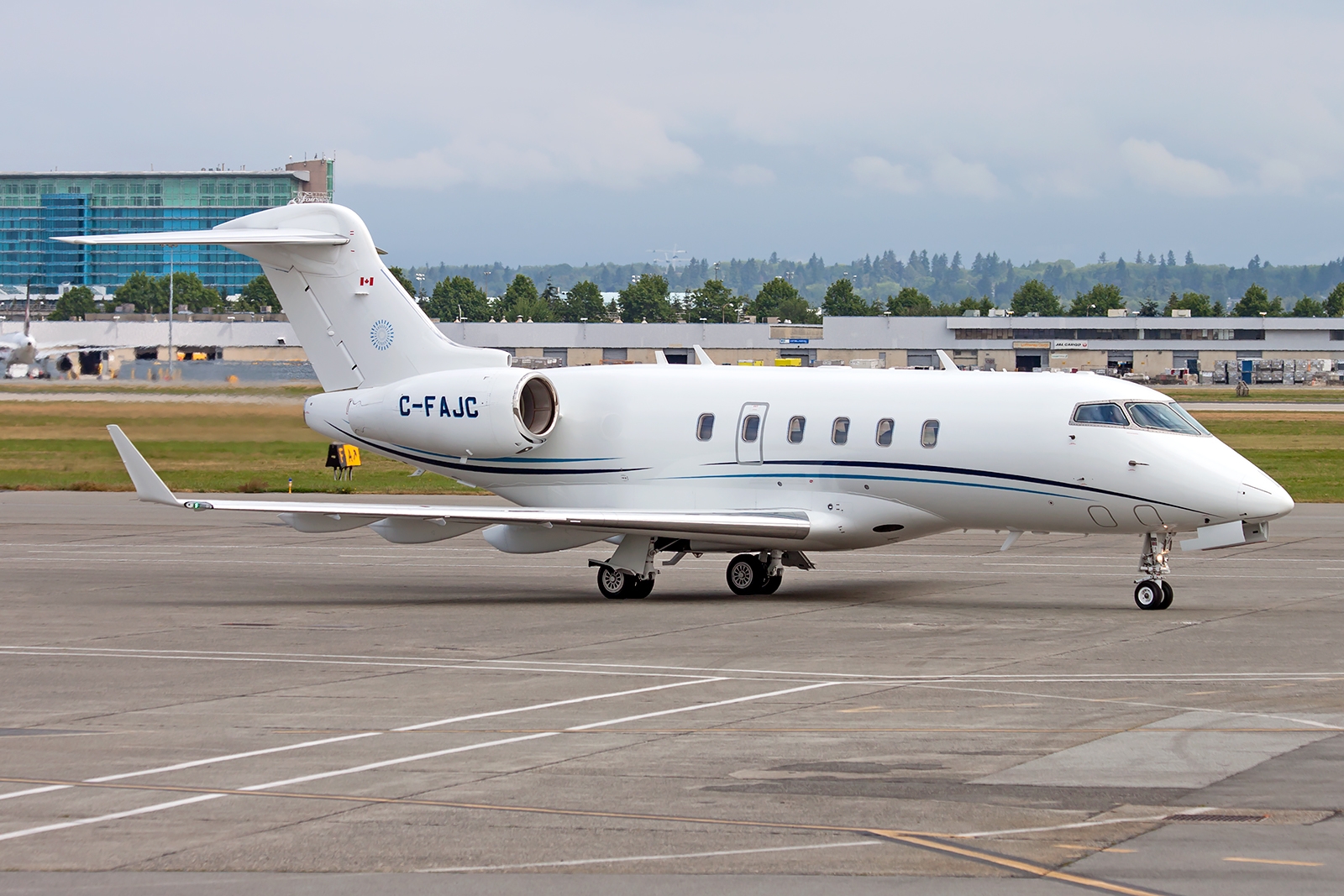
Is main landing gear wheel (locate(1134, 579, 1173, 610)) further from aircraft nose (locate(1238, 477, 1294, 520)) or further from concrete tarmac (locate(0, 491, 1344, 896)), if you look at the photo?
aircraft nose (locate(1238, 477, 1294, 520))

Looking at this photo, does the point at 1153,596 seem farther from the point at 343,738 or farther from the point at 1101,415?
the point at 343,738

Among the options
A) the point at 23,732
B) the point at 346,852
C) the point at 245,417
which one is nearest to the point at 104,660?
the point at 23,732

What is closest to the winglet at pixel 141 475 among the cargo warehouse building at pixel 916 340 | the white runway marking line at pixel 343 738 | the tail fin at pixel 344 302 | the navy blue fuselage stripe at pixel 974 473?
the tail fin at pixel 344 302

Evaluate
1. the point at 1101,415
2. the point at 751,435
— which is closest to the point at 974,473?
the point at 1101,415

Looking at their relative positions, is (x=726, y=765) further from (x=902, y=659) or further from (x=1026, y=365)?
(x=1026, y=365)

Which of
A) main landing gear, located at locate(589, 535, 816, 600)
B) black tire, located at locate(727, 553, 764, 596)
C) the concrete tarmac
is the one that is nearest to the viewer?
the concrete tarmac

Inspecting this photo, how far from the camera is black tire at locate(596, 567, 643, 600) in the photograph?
965 inches

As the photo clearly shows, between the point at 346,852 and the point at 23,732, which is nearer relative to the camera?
the point at 346,852

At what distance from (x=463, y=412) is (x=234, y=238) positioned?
16.1 feet

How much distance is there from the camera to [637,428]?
25.6m

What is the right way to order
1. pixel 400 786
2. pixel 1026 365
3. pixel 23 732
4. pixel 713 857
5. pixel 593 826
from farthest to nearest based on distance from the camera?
pixel 1026 365
pixel 23 732
pixel 400 786
pixel 593 826
pixel 713 857

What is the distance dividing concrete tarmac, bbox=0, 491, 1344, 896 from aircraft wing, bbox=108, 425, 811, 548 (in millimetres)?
1203

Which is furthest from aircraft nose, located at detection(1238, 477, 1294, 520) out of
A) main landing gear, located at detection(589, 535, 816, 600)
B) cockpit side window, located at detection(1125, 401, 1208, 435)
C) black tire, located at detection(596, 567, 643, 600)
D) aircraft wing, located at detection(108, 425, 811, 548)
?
black tire, located at detection(596, 567, 643, 600)

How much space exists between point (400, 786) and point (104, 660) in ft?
26.7
